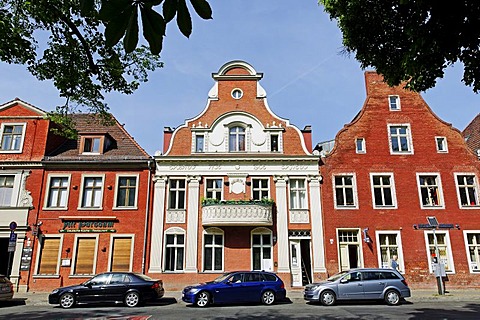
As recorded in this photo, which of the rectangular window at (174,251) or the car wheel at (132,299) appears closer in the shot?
the car wheel at (132,299)

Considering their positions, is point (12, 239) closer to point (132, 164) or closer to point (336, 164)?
point (132, 164)

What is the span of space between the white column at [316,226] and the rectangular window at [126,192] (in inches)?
418

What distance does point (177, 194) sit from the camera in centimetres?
2208

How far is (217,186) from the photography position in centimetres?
2214

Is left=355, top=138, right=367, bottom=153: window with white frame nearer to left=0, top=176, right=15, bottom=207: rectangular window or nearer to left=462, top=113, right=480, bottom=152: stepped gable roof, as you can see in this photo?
left=462, top=113, right=480, bottom=152: stepped gable roof

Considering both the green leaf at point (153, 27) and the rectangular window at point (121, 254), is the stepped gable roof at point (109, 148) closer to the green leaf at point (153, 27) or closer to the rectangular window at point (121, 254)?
the rectangular window at point (121, 254)

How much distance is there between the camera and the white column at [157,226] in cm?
2075

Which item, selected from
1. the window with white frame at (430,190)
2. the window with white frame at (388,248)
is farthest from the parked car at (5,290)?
the window with white frame at (430,190)

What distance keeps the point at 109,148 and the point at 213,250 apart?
31.1ft

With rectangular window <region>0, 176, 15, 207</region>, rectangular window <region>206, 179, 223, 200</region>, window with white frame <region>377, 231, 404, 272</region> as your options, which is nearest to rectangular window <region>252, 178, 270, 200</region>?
rectangular window <region>206, 179, 223, 200</region>

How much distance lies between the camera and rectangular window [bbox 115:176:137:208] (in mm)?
21969

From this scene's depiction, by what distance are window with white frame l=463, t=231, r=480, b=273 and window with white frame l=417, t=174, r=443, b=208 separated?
7.48 ft

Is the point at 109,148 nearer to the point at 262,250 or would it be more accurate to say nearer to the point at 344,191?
the point at 262,250

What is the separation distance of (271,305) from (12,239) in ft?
41.8
